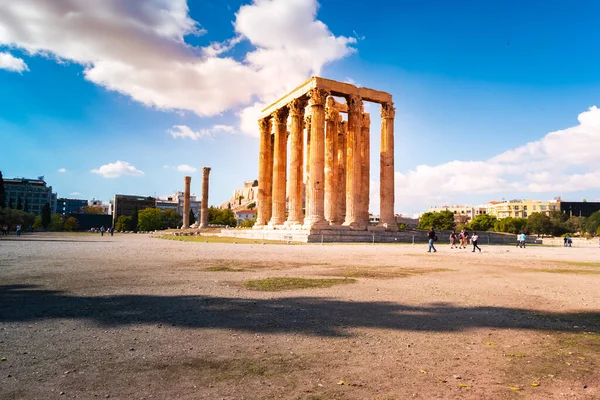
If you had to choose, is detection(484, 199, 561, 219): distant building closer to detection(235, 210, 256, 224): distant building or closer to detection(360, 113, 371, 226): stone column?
detection(235, 210, 256, 224): distant building

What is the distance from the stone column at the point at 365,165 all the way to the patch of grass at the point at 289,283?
114ft

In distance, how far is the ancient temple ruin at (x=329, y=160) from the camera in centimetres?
4147

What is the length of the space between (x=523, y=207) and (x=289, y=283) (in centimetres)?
18199

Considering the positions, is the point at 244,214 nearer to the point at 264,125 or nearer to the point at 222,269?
the point at 264,125

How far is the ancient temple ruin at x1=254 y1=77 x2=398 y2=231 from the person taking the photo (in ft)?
136

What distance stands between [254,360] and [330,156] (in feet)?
136

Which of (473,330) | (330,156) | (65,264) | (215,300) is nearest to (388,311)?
(473,330)

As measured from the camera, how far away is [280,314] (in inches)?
297

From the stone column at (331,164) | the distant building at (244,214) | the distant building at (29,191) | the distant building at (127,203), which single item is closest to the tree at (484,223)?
the distant building at (244,214)

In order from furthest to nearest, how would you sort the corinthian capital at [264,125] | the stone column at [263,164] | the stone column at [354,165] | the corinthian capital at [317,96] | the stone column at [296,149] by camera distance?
the corinthian capital at [264,125], the stone column at [263,164], the stone column at [296,149], the stone column at [354,165], the corinthian capital at [317,96]

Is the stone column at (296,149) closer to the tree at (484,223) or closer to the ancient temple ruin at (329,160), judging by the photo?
the ancient temple ruin at (329,160)

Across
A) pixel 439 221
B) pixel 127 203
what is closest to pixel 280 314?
pixel 439 221

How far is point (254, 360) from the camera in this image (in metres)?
5.06

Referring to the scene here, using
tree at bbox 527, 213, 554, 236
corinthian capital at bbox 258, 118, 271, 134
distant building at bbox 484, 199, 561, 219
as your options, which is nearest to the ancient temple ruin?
corinthian capital at bbox 258, 118, 271, 134
